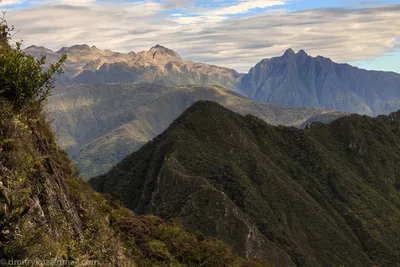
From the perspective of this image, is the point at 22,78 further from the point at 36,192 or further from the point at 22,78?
the point at 36,192

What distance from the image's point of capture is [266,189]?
124 m

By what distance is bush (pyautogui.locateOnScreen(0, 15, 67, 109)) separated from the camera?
2012 cm

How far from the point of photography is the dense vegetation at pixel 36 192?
15.5m

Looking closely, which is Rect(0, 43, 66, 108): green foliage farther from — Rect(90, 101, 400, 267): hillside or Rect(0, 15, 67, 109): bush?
Rect(90, 101, 400, 267): hillside

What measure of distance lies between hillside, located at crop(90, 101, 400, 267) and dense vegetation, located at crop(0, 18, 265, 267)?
217 ft

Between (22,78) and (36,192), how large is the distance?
19.1ft

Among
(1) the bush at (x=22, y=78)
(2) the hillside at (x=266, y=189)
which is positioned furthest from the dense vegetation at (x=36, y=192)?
(2) the hillside at (x=266, y=189)

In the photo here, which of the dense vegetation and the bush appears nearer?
the dense vegetation

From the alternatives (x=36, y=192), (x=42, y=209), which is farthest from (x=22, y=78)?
(x=42, y=209)

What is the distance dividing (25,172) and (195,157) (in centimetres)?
10414

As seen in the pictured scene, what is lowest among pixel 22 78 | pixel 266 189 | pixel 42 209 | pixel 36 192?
pixel 266 189

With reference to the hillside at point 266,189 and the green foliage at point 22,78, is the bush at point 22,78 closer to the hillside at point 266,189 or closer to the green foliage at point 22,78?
the green foliage at point 22,78

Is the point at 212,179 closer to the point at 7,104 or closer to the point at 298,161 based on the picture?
the point at 298,161

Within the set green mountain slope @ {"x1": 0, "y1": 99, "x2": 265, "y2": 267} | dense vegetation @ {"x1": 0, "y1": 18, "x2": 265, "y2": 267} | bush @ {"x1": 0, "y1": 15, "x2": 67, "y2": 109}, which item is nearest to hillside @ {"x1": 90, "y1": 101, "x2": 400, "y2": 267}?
green mountain slope @ {"x1": 0, "y1": 99, "x2": 265, "y2": 267}
